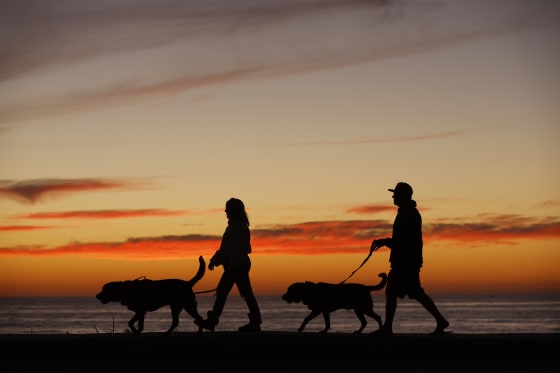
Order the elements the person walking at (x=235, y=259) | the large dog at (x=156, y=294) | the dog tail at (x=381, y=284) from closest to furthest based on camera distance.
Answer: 1. the large dog at (x=156, y=294)
2. the person walking at (x=235, y=259)
3. the dog tail at (x=381, y=284)

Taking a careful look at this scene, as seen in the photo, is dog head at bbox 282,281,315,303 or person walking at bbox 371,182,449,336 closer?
person walking at bbox 371,182,449,336

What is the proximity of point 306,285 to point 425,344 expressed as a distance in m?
3.74

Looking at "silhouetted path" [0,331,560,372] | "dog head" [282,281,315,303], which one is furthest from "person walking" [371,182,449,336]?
"dog head" [282,281,315,303]

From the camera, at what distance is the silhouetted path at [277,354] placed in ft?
42.8

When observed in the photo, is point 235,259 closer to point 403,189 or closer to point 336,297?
point 336,297

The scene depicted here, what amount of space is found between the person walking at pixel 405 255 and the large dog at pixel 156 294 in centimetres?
316

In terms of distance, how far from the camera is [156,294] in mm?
15414

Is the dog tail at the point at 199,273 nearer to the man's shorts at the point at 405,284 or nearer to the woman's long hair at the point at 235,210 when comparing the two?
the woman's long hair at the point at 235,210

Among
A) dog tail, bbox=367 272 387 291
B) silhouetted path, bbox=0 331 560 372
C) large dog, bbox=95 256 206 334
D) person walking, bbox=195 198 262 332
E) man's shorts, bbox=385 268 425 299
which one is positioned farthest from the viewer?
dog tail, bbox=367 272 387 291

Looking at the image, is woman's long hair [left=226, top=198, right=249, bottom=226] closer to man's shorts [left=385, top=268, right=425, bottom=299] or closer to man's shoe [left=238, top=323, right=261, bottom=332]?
man's shoe [left=238, top=323, right=261, bottom=332]

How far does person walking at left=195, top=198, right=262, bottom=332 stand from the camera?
52.1ft

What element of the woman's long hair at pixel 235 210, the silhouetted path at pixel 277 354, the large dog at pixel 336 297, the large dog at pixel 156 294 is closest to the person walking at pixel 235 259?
the woman's long hair at pixel 235 210

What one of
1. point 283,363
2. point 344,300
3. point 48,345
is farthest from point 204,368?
point 344,300

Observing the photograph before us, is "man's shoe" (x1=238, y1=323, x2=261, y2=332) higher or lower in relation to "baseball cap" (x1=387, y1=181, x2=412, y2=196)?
lower
